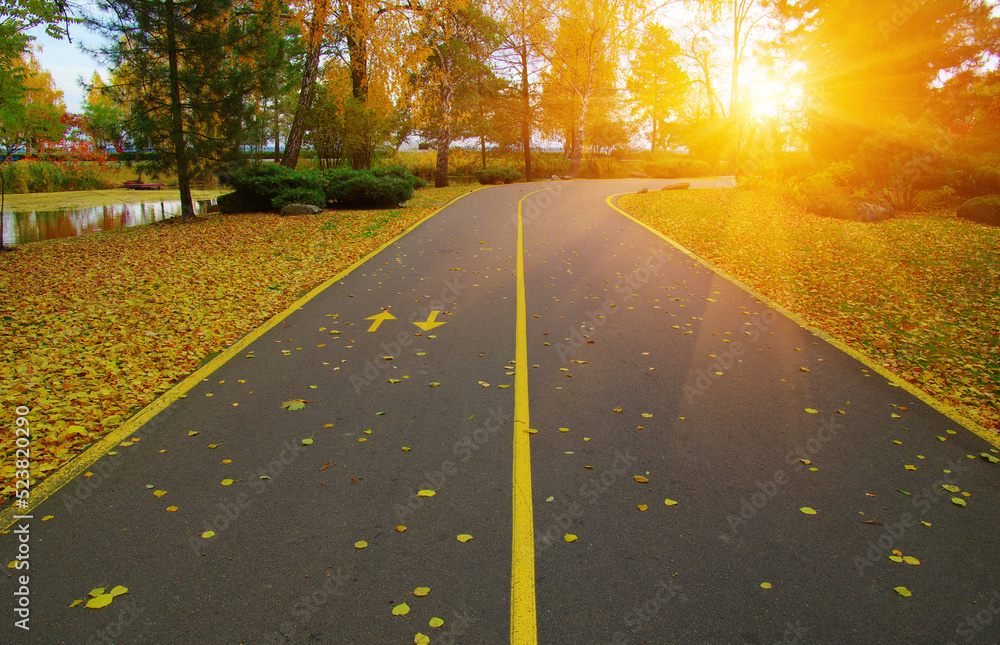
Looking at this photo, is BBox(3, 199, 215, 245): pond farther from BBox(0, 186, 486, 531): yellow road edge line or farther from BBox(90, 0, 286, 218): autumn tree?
BBox(0, 186, 486, 531): yellow road edge line

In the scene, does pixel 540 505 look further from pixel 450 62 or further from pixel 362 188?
pixel 450 62

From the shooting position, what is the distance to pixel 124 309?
7.88m

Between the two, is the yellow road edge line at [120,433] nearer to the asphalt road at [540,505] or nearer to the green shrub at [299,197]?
the asphalt road at [540,505]

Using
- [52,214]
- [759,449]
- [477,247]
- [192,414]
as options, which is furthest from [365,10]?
[759,449]

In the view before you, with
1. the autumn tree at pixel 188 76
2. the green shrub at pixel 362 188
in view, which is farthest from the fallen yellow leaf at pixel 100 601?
the green shrub at pixel 362 188

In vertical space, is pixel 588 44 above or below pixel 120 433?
above

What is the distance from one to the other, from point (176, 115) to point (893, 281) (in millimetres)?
17932

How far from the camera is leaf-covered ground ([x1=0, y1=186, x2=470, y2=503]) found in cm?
507

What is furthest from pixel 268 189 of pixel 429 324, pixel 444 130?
pixel 444 130

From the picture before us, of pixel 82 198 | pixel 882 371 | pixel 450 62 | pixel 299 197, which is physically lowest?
pixel 882 371

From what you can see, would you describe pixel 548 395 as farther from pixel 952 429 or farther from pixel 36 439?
pixel 36 439

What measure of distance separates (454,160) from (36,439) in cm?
4594

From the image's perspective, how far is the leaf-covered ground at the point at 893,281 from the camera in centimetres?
632

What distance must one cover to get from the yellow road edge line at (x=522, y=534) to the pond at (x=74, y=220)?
1670 cm
